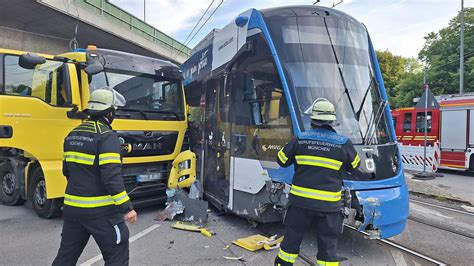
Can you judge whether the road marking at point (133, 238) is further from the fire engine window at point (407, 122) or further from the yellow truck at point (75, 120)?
the fire engine window at point (407, 122)

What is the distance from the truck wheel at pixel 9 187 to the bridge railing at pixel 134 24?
27.0ft

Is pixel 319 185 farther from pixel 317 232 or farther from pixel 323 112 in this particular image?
pixel 323 112

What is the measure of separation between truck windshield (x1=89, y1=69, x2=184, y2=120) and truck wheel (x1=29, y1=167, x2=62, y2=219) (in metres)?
1.75

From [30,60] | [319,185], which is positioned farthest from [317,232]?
[30,60]

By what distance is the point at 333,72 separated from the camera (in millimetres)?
4930

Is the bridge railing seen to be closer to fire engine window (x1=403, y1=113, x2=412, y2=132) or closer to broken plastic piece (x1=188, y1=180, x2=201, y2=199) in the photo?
broken plastic piece (x1=188, y1=180, x2=201, y2=199)

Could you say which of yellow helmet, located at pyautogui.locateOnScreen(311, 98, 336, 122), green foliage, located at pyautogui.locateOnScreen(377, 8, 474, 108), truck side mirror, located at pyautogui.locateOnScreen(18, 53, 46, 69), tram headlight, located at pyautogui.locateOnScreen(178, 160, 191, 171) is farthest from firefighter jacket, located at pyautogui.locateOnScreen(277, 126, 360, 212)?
green foliage, located at pyautogui.locateOnScreen(377, 8, 474, 108)

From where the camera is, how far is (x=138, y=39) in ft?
64.1

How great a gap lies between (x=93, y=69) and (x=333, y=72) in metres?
3.68

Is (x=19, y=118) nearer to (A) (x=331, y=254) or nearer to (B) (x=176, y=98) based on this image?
(B) (x=176, y=98)

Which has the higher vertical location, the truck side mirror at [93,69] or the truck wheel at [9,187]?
the truck side mirror at [93,69]

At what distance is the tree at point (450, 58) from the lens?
1000 inches

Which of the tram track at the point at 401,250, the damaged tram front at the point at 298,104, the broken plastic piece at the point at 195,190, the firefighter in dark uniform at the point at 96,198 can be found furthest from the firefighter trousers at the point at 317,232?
the broken plastic piece at the point at 195,190

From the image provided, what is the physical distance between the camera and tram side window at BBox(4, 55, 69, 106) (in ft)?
20.2
